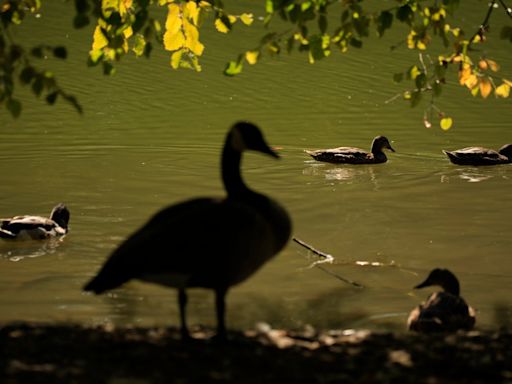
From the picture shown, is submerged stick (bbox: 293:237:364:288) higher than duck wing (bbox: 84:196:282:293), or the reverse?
duck wing (bbox: 84:196:282:293)

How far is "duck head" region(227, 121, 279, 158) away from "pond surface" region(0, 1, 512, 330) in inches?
125

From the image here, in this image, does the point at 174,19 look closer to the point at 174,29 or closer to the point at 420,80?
the point at 174,29

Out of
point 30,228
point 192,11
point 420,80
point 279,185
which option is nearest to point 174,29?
point 192,11

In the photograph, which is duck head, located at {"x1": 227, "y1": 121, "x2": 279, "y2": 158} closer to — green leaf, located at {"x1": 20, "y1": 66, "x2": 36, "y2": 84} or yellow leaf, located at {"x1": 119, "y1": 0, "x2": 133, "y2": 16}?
green leaf, located at {"x1": 20, "y1": 66, "x2": 36, "y2": 84}

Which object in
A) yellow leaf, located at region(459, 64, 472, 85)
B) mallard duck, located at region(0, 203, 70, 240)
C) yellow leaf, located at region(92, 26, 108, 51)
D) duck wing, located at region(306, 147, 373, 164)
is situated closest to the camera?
yellow leaf, located at region(92, 26, 108, 51)

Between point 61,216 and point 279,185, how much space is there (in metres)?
5.32

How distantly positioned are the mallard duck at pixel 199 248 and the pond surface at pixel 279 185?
10.7 feet

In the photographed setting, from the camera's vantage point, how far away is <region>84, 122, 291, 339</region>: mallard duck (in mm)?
6992

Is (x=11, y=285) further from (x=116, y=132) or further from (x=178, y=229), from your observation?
(x=116, y=132)

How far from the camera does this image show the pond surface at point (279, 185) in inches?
456

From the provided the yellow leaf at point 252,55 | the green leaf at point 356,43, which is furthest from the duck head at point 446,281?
the yellow leaf at point 252,55

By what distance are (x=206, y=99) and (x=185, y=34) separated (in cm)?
1888

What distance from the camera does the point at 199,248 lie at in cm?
708

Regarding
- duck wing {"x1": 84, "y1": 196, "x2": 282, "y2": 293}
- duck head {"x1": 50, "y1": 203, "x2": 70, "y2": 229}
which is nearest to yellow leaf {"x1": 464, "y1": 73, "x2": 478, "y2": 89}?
duck wing {"x1": 84, "y1": 196, "x2": 282, "y2": 293}
